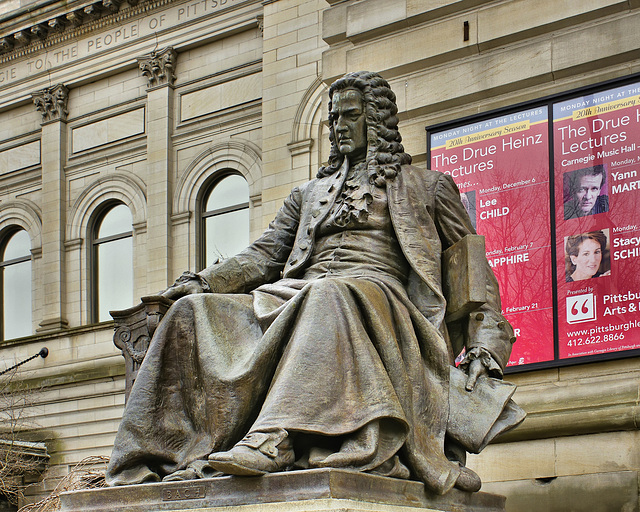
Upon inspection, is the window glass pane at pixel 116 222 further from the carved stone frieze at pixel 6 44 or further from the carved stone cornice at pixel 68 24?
the carved stone frieze at pixel 6 44

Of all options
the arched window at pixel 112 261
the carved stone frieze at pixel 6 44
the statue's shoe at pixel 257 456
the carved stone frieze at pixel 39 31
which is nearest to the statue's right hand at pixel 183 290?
the statue's shoe at pixel 257 456

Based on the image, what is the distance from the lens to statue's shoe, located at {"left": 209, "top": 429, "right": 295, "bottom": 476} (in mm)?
5102

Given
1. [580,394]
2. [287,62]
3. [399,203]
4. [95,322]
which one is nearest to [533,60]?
[580,394]

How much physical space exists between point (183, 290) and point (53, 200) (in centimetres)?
2118

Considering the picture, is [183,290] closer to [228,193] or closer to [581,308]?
[581,308]

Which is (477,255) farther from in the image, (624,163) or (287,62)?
(287,62)

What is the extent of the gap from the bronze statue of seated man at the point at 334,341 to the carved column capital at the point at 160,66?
62.1 feet

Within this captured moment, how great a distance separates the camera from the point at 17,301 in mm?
27516

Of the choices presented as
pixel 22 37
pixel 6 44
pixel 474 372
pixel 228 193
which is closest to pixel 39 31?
pixel 22 37

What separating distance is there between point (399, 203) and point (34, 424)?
19781 mm

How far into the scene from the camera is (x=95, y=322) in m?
25.9

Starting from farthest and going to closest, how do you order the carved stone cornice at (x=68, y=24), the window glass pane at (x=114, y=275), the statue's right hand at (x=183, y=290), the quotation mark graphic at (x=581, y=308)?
the carved stone cornice at (x=68, y=24) < the window glass pane at (x=114, y=275) < the quotation mark graphic at (x=581, y=308) < the statue's right hand at (x=183, y=290)

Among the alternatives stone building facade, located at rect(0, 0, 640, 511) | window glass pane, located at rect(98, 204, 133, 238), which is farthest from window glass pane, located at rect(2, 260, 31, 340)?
window glass pane, located at rect(98, 204, 133, 238)

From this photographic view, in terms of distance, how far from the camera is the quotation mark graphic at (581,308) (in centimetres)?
1030
